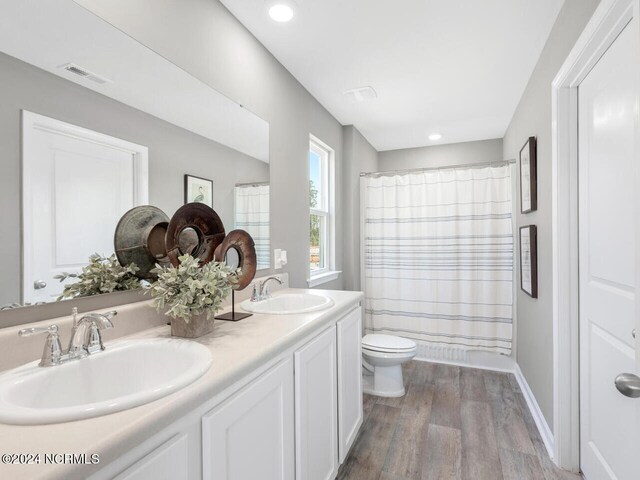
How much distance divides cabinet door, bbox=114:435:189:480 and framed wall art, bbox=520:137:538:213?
7.70 ft

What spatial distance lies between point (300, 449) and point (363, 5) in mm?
2031

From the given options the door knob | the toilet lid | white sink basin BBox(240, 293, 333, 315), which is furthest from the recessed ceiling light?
the toilet lid

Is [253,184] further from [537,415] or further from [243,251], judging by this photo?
[537,415]

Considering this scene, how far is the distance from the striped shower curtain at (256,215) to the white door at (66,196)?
658mm

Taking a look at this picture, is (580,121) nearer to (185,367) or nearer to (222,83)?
(222,83)

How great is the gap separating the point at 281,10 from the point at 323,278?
1894 millimetres

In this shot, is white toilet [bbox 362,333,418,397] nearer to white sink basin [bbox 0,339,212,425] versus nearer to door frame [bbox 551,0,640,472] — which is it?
door frame [bbox 551,0,640,472]

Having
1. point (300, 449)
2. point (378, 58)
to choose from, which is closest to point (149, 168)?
point (300, 449)

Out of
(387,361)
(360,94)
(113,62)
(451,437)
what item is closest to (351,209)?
(360,94)

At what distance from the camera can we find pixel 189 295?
3.60 feet

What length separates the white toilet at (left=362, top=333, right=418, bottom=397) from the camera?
8.25ft

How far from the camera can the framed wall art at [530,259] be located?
2219mm

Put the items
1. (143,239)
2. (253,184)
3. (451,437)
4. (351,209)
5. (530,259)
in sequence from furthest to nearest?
(351,209)
(530,259)
(451,437)
(253,184)
(143,239)

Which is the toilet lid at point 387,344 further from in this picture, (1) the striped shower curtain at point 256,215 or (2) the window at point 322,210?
(1) the striped shower curtain at point 256,215
